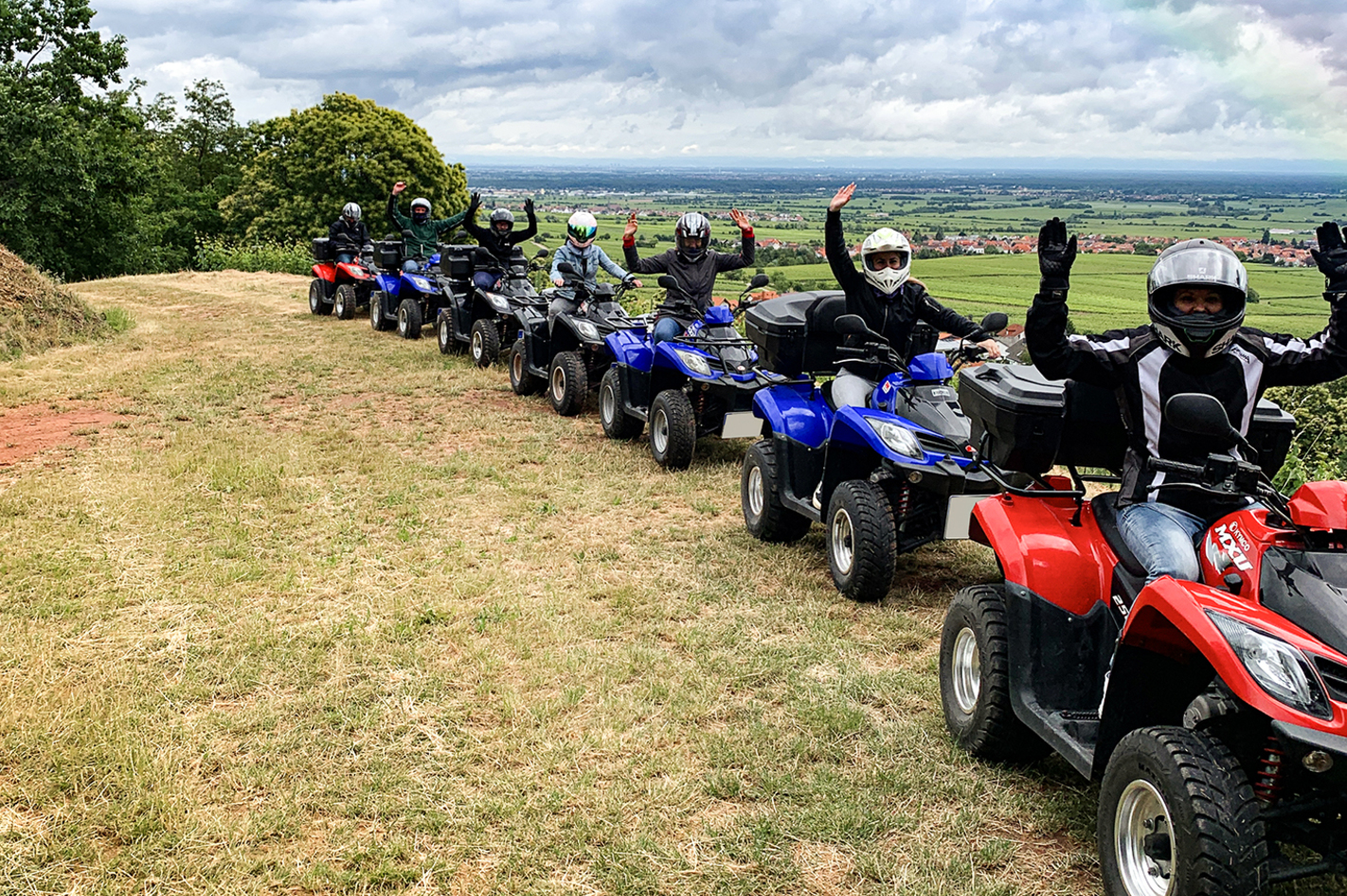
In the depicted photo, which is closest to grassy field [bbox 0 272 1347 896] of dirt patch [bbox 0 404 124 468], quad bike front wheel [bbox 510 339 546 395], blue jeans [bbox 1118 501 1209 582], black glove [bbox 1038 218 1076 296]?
dirt patch [bbox 0 404 124 468]

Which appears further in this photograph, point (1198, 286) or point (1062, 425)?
point (1062, 425)

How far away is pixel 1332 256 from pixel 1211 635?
1635mm

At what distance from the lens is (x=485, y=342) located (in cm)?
1283

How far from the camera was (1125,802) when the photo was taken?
2.74 meters

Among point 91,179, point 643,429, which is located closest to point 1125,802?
point 643,429

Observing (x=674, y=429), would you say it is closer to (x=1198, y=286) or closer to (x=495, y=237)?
(x=1198, y=286)

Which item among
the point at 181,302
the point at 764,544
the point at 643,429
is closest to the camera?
the point at 764,544

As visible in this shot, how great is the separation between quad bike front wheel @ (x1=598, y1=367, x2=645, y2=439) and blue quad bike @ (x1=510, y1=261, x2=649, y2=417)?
51 cm

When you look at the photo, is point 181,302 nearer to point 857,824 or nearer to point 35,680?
point 35,680

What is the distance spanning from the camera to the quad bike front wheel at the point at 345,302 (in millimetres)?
17234

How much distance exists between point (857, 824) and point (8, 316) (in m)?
14.2

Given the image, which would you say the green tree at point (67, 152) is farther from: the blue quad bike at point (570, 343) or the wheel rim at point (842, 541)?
the wheel rim at point (842, 541)

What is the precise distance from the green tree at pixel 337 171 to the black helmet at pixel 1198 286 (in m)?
33.6

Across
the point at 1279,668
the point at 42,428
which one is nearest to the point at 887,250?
the point at 1279,668
